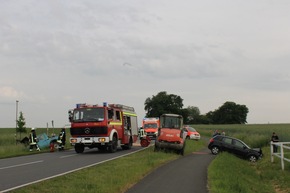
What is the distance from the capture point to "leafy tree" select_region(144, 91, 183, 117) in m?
134

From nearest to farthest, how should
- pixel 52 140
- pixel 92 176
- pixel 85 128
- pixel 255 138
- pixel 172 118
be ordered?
pixel 92 176, pixel 85 128, pixel 172 118, pixel 52 140, pixel 255 138

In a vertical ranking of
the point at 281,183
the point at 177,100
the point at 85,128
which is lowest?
the point at 281,183

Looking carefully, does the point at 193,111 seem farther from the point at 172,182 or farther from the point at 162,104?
the point at 172,182

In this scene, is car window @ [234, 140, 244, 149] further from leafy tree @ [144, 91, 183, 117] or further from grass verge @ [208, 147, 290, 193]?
leafy tree @ [144, 91, 183, 117]

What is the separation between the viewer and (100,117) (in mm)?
23688

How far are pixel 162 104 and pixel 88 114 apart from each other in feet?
367

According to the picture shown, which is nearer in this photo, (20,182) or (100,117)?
(20,182)

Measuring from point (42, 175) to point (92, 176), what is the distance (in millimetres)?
1995

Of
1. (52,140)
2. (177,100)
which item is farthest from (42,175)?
(177,100)

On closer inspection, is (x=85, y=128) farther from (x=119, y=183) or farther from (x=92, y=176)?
(x=119, y=183)

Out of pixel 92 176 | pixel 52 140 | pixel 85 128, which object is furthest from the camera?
pixel 52 140

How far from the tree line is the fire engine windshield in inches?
4304

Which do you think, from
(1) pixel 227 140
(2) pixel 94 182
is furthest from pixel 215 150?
(2) pixel 94 182

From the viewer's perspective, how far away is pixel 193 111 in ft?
648
